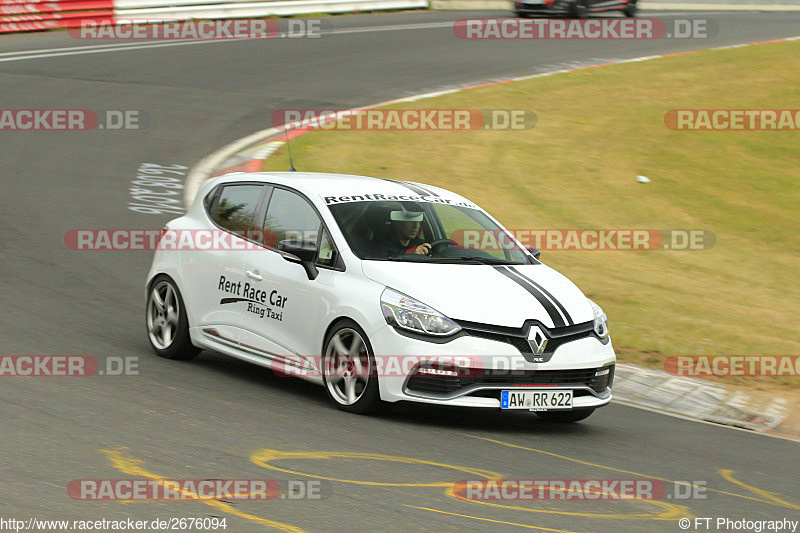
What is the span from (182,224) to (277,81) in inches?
569

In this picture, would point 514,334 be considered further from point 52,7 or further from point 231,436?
point 52,7

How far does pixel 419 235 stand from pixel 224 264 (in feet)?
5.35

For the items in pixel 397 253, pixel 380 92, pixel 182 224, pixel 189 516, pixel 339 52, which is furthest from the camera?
pixel 339 52

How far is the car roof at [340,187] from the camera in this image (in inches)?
376

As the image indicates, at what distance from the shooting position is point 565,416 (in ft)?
30.3

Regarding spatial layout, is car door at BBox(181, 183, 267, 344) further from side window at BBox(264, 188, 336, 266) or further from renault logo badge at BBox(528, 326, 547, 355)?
renault logo badge at BBox(528, 326, 547, 355)

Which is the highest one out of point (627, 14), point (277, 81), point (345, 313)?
point (627, 14)

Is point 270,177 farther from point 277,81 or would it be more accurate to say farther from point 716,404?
point 277,81

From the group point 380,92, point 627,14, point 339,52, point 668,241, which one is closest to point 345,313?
point 668,241

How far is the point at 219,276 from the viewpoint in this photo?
9.88 m

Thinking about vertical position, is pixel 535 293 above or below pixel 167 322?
above
